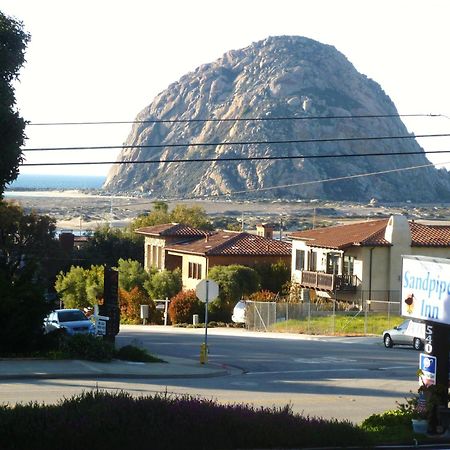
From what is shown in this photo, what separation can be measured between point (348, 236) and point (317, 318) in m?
14.7

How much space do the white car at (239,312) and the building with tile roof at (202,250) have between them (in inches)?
414

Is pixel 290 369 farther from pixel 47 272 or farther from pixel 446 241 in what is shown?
pixel 47 272

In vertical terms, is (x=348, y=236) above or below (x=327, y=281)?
above

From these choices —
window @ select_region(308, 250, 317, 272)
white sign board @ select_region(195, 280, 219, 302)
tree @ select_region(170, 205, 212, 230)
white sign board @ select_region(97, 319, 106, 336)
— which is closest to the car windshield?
white sign board @ select_region(97, 319, 106, 336)

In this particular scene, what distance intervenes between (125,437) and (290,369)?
59.2ft

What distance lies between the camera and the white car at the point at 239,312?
198 ft

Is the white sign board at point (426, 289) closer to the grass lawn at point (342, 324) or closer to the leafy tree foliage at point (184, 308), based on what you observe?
the grass lawn at point (342, 324)

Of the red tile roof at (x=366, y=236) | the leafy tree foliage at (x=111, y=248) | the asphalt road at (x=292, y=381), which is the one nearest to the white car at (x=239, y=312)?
the red tile roof at (x=366, y=236)

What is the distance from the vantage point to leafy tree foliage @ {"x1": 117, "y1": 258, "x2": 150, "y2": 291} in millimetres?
72812

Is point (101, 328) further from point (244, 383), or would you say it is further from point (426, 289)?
point (426, 289)

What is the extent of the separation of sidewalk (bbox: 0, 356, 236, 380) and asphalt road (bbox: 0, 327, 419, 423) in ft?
2.20

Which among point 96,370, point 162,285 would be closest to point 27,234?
point 162,285

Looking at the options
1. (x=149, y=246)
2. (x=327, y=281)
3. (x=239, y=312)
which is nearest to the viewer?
(x=239, y=312)

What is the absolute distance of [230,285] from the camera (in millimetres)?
65875
